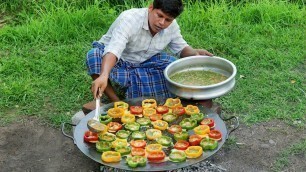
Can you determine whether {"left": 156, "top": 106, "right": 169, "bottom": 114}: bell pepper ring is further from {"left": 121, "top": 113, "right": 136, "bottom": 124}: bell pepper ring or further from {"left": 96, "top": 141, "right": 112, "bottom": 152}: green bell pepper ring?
{"left": 96, "top": 141, "right": 112, "bottom": 152}: green bell pepper ring

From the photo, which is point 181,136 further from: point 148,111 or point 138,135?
point 148,111

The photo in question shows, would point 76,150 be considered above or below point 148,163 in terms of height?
below

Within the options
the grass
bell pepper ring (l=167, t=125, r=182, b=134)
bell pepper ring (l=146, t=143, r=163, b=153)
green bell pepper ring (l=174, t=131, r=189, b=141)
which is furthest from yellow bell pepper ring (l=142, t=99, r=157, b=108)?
the grass

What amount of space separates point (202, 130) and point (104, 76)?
0.81 m

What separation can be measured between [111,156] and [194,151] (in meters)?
0.51

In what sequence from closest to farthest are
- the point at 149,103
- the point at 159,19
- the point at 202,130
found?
1. the point at 202,130
2. the point at 149,103
3. the point at 159,19

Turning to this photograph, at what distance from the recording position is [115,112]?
11.9 feet

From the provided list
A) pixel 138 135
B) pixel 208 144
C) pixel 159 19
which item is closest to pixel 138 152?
pixel 138 135

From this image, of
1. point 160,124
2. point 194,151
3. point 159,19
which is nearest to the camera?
point 194,151

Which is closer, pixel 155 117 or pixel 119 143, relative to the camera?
pixel 119 143

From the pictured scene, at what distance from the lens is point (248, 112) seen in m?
4.74

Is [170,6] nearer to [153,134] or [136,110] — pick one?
[136,110]

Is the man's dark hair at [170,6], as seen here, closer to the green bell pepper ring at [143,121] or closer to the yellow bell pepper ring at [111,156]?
the green bell pepper ring at [143,121]

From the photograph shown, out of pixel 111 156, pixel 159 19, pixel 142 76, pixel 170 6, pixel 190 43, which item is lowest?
pixel 190 43
